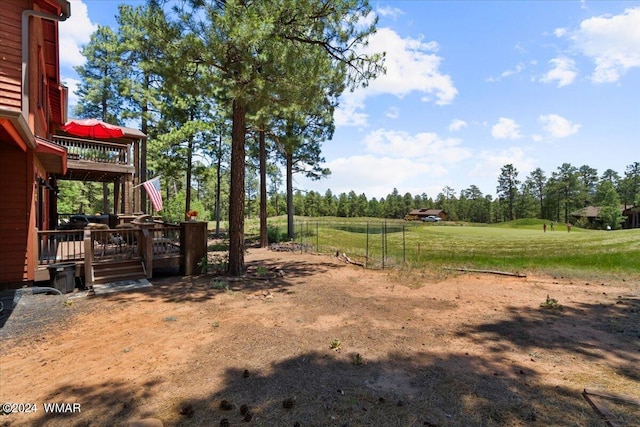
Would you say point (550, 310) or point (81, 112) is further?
point (81, 112)

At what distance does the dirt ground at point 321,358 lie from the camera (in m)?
2.76

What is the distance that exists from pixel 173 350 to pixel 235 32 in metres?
6.01

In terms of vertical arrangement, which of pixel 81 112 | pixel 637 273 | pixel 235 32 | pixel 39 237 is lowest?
pixel 637 273

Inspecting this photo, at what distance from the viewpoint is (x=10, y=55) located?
587 cm

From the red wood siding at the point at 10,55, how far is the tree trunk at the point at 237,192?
442 cm

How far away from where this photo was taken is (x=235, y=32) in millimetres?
6438

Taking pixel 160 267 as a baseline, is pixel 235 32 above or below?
above

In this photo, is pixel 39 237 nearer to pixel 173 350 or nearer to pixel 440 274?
pixel 173 350

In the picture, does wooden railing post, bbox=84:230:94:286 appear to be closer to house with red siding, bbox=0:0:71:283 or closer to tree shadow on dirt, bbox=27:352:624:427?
house with red siding, bbox=0:0:71:283

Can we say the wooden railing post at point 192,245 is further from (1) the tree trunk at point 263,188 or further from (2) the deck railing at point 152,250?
(1) the tree trunk at point 263,188

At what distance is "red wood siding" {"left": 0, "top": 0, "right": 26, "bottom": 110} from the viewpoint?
18.7ft

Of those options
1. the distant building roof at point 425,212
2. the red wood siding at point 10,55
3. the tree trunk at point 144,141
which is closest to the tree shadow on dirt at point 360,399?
the red wood siding at point 10,55

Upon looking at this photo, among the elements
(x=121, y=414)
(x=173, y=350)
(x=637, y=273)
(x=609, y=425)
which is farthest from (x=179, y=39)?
(x=637, y=273)

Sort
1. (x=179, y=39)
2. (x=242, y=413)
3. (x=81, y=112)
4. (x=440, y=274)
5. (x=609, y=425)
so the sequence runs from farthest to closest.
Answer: (x=81, y=112) < (x=440, y=274) < (x=179, y=39) < (x=242, y=413) < (x=609, y=425)
